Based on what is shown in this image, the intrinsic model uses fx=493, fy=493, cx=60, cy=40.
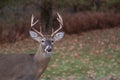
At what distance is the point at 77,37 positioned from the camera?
72.9 ft

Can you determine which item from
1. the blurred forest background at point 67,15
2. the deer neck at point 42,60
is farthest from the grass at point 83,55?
the deer neck at point 42,60

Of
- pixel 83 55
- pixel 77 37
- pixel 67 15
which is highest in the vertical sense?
pixel 83 55

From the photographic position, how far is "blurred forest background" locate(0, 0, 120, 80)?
13.5 meters

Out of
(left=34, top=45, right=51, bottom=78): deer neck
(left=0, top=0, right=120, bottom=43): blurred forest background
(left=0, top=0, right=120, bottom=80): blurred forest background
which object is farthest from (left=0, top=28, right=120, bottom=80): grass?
(left=34, top=45, right=51, bottom=78): deer neck

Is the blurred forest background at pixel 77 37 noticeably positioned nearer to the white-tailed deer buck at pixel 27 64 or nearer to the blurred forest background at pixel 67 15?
the blurred forest background at pixel 67 15

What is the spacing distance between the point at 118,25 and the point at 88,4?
6.89 feet

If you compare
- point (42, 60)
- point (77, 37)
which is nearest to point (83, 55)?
point (77, 37)

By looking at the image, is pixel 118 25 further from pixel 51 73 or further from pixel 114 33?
pixel 51 73

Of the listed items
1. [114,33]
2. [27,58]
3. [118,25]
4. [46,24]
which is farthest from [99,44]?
[27,58]

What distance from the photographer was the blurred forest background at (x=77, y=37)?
13492 mm

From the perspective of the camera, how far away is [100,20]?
25.4 m

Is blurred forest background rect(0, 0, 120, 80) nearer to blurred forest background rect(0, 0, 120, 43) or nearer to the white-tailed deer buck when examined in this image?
blurred forest background rect(0, 0, 120, 43)

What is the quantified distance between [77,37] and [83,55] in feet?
18.8

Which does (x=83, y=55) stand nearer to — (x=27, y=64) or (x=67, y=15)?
(x=27, y=64)
